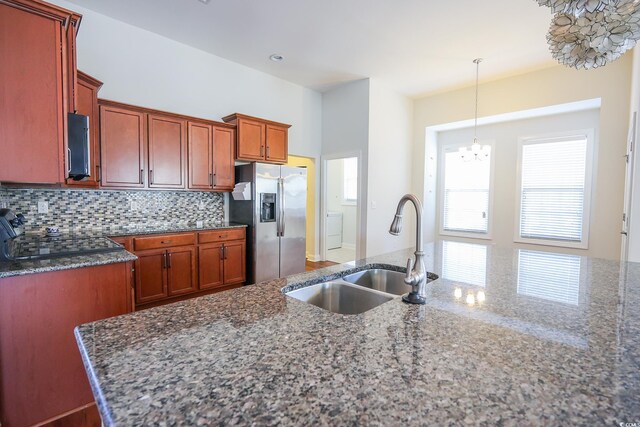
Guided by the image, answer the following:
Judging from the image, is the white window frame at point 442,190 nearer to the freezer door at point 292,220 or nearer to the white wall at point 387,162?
the white wall at point 387,162

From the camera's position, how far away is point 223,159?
12.8 ft

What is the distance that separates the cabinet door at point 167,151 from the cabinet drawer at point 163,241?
0.64 m

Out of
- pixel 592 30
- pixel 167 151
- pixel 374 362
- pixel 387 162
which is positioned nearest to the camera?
pixel 374 362

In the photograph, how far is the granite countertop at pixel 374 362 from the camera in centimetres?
52

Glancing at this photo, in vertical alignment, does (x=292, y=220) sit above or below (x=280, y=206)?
below

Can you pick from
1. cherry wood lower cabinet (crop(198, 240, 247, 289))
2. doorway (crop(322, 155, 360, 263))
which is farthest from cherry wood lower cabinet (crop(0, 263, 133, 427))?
doorway (crop(322, 155, 360, 263))

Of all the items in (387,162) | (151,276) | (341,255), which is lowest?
(341,255)

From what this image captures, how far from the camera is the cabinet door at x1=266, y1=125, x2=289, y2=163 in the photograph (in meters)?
4.31

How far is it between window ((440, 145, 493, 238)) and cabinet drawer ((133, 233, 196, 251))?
14.9 ft

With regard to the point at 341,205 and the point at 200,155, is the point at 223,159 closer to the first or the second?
the point at 200,155

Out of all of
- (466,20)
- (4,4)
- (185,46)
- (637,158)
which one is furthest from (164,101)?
(637,158)

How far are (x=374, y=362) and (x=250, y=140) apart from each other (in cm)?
383

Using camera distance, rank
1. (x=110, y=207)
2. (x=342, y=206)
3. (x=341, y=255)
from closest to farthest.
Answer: (x=110, y=207) → (x=341, y=255) → (x=342, y=206)

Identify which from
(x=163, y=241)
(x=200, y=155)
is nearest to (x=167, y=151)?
(x=200, y=155)
